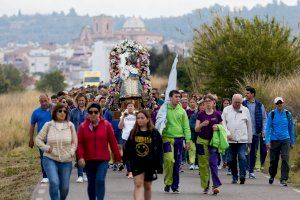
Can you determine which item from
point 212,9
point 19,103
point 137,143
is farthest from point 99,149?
point 19,103

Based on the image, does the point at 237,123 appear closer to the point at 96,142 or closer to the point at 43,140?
the point at 96,142

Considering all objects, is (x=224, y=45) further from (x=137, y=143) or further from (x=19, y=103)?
(x=137, y=143)

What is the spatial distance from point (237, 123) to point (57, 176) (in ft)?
19.0

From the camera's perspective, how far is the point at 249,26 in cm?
3750

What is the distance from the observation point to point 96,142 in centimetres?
1496

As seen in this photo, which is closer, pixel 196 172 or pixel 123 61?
pixel 196 172

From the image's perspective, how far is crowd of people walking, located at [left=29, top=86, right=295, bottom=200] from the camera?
15.0 m

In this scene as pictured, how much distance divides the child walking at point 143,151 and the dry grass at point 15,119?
21259 millimetres

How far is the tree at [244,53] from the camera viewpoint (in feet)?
119

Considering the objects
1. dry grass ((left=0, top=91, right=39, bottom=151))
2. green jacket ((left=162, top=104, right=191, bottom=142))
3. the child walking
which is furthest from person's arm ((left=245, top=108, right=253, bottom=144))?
dry grass ((left=0, top=91, right=39, bottom=151))

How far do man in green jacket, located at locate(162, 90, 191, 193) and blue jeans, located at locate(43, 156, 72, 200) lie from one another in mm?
3281

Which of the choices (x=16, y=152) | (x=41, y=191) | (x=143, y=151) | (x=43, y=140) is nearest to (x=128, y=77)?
(x=41, y=191)

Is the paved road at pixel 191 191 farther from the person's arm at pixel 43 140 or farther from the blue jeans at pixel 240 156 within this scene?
the person's arm at pixel 43 140

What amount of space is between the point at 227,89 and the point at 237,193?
18.7m
